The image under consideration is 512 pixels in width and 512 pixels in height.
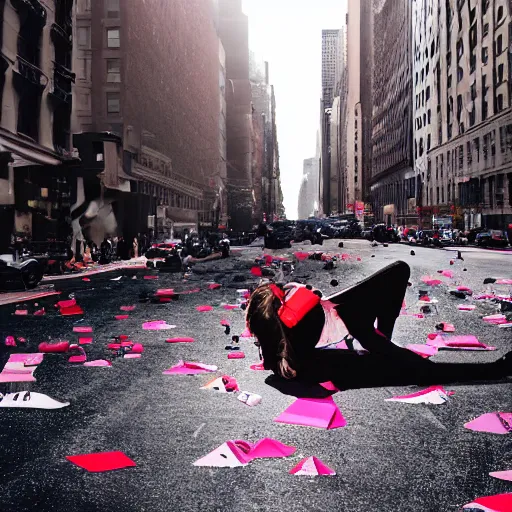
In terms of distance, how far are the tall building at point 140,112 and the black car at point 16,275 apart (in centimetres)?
1666

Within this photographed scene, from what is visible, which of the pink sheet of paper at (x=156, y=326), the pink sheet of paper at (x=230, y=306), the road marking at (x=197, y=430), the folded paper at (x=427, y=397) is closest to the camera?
the road marking at (x=197, y=430)

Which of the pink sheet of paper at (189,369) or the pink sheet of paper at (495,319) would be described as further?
the pink sheet of paper at (495,319)

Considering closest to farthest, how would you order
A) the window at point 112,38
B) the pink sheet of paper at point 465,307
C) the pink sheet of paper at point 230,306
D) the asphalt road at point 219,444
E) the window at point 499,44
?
the asphalt road at point 219,444 → the pink sheet of paper at point 465,307 → the pink sheet of paper at point 230,306 → the window at point 499,44 → the window at point 112,38

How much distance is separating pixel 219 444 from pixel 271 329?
5.16 ft

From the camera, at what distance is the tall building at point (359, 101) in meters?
132

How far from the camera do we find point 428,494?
10.6 ft

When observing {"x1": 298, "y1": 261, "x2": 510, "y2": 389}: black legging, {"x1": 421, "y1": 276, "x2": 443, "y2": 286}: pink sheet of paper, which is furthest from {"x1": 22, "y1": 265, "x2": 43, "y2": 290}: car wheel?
{"x1": 298, "y1": 261, "x2": 510, "y2": 389}: black legging

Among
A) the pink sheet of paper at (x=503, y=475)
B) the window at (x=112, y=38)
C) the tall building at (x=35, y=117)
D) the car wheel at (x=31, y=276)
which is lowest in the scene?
the pink sheet of paper at (x=503, y=475)

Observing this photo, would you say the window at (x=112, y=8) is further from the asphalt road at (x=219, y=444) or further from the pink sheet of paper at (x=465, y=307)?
the asphalt road at (x=219, y=444)

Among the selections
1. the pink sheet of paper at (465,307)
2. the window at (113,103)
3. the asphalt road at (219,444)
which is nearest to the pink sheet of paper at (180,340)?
the asphalt road at (219,444)

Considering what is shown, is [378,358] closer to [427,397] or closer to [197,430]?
[427,397]

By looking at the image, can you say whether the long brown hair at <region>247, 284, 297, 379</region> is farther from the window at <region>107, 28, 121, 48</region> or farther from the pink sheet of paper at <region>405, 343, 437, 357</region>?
the window at <region>107, 28, 121, 48</region>

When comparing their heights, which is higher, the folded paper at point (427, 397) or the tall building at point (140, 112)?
the tall building at point (140, 112)

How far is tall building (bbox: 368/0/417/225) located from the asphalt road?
71.2 metres
